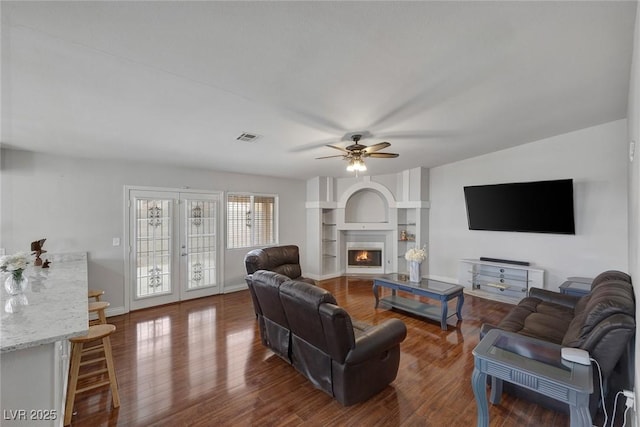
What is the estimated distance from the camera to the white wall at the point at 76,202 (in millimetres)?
3820

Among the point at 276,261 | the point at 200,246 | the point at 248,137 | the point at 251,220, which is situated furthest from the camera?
the point at 251,220

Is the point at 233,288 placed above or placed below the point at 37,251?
below

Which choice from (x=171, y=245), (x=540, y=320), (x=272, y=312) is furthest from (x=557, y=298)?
(x=171, y=245)

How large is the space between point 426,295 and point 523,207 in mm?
2459

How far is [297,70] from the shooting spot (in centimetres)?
224

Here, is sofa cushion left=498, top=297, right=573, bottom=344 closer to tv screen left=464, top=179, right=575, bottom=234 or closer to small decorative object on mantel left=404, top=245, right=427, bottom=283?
small decorative object on mantel left=404, top=245, right=427, bottom=283

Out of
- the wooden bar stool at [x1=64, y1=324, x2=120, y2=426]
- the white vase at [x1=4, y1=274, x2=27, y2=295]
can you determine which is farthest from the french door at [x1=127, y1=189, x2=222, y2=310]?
the white vase at [x1=4, y1=274, x2=27, y2=295]

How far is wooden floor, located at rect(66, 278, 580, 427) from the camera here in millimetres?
2240

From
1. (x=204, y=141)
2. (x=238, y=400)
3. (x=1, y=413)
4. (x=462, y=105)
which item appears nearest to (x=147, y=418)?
(x=238, y=400)

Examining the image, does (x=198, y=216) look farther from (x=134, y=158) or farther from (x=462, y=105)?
(x=462, y=105)

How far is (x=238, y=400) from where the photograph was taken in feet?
8.07

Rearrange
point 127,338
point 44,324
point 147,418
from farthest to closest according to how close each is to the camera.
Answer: point 127,338, point 147,418, point 44,324

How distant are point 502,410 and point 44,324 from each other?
3447mm

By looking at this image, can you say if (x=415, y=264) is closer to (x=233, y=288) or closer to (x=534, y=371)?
(x=534, y=371)
